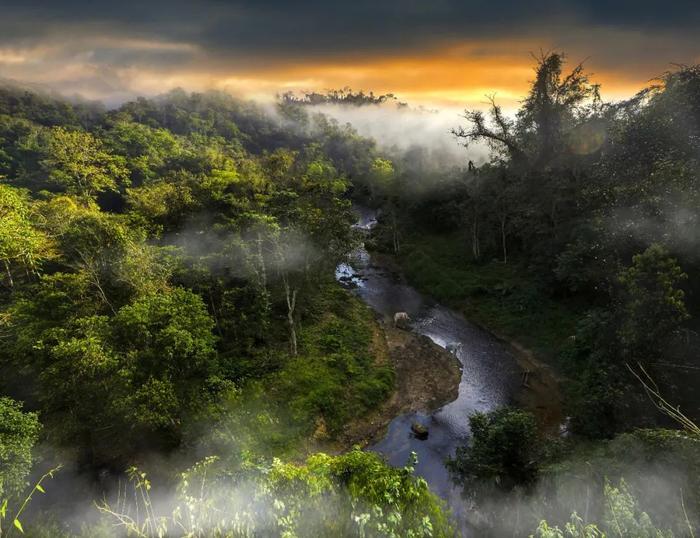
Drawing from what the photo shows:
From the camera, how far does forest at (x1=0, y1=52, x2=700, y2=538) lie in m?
12.5

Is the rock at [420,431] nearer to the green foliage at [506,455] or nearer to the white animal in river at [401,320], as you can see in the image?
the green foliage at [506,455]

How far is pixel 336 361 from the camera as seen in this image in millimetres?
30234

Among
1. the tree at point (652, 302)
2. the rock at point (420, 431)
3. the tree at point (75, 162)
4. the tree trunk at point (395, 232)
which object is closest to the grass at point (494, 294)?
the tree trunk at point (395, 232)

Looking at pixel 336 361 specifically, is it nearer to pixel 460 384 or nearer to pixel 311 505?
pixel 460 384

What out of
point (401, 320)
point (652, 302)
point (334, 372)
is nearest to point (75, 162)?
point (334, 372)

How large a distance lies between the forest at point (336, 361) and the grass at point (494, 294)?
0.28 meters

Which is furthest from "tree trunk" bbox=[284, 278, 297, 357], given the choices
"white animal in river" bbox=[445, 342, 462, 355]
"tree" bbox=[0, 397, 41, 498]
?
"tree" bbox=[0, 397, 41, 498]

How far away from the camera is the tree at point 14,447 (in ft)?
47.9

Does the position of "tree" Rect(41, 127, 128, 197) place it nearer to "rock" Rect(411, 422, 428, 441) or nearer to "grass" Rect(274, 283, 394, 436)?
"grass" Rect(274, 283, 394, 436)

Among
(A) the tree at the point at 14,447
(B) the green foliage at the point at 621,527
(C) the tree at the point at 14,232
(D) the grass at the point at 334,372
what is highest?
(C) the tree at the point at 14,232

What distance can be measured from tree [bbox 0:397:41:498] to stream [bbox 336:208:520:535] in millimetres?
15410

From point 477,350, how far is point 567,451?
16.9 metres

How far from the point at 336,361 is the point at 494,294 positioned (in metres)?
20.1

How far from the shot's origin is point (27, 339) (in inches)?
807
